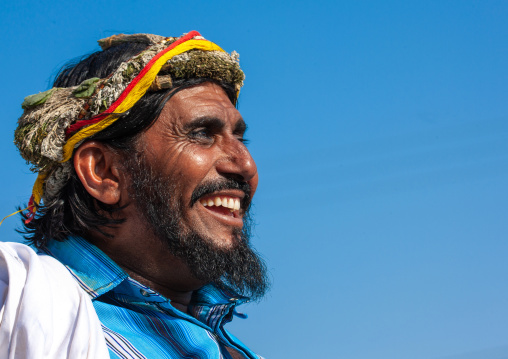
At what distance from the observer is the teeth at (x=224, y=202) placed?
10.9ft

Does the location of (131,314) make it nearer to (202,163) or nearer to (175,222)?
(175,222)

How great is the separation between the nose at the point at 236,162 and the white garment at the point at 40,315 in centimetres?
122

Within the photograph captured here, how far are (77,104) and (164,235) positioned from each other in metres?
0.88

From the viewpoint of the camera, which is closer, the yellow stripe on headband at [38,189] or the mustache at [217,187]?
the mustache at [217,187]

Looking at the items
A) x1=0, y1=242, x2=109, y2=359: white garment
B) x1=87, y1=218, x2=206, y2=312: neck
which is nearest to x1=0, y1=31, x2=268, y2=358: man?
x1=87, y1=218, x2=206, y2=312: neck

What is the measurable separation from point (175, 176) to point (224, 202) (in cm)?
31

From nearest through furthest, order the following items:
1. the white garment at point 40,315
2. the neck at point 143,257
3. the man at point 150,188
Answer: the white garment at point 40,315, the man at point 150,188, the neck at point 143,257

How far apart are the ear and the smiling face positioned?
20cm

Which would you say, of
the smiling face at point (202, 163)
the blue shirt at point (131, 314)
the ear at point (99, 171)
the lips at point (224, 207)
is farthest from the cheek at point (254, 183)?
the blue shirt at point (131, 314)

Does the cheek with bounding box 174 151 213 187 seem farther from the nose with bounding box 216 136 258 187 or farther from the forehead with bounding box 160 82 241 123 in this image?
the forehead with bounding box 160 82 241 123

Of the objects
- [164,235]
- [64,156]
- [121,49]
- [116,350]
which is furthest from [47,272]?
[121,49]

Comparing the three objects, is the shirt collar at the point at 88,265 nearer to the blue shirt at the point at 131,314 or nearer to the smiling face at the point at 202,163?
the blue shirt at the point at 131,314

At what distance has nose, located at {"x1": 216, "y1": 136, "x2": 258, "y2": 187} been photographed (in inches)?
133

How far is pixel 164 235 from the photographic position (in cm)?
321
